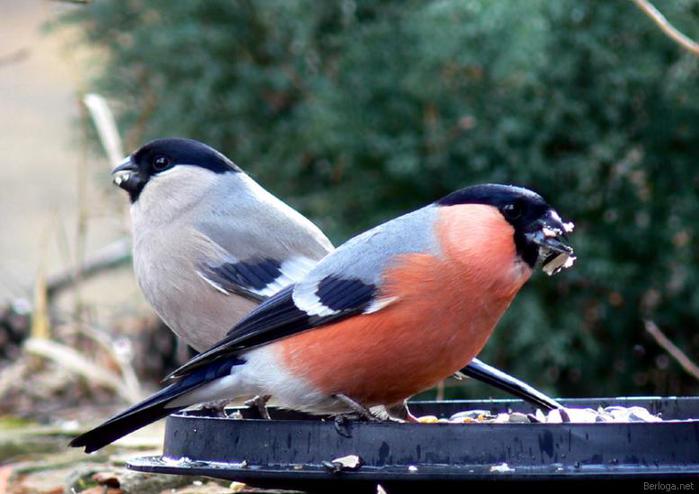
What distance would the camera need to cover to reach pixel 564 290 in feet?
18.2

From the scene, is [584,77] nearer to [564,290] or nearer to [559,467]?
[564,290]

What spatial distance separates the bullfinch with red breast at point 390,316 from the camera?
9.67 feet

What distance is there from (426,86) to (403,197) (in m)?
0.55

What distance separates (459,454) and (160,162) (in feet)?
8.22

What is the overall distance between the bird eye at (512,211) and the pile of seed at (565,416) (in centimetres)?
49

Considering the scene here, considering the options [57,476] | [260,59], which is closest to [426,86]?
[260,59]

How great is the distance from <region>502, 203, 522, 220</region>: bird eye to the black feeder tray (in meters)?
0.69

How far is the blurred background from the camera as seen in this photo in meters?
5.39

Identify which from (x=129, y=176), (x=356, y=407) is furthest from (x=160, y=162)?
(x=356, y=407)

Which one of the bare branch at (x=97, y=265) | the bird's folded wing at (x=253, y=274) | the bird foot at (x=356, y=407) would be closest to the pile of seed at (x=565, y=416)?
the bird foot at (x=356, y=407)

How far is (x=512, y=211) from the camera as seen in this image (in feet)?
9.84

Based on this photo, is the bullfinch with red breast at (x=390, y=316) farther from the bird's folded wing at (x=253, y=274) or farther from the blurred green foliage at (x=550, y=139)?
the blurred green foliage at (x=550, y=139)

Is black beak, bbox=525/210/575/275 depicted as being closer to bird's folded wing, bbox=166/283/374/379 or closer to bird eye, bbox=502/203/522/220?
bird eye, bbox=502/203/522/220

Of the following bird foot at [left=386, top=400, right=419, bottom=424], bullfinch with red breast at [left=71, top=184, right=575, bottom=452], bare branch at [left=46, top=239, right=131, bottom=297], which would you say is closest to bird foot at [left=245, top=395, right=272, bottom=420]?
bullfinch with red breast at [left=71, top=184, right=575, bottom=452]
